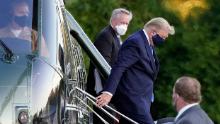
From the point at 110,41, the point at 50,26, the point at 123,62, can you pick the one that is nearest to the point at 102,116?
the point at 123,62

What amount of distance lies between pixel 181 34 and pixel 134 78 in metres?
6.60

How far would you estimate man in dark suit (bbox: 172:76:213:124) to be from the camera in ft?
26.2

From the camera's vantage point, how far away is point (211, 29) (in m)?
16.6

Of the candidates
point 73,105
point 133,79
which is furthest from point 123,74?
point 73,105

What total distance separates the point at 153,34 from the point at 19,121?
111 inches

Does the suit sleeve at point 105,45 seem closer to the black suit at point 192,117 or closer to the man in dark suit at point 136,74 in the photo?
the man in dark suit at point 136,74

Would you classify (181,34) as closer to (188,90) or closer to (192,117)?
(188,90)

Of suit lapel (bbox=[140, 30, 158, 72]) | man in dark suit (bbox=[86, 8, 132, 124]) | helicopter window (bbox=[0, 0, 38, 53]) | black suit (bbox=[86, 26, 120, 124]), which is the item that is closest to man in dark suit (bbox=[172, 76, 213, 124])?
helicopter window (bbox=[0, 0, 38, 53])

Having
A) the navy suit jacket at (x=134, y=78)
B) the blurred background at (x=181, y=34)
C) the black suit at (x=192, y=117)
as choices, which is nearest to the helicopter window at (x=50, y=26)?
the black suit at (x=192, y=117)

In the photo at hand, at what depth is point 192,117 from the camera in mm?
7961

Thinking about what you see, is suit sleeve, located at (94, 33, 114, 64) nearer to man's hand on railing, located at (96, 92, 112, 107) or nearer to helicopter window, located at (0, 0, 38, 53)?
man's hand on railing, located at (96, 92, 112, 107)

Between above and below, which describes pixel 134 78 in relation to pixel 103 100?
above

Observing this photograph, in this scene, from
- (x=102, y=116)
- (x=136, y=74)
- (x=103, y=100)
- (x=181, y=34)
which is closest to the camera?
(x=103, y=100)

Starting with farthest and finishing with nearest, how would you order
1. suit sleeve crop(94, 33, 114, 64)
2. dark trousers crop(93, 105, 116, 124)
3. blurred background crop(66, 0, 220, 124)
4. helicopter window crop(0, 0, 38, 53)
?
blurred background crop(66, 0, 220, 124)
suit sleeve crop(94, 33, 114, 64)
dark trousers crop(93, 105, 116, 124)
helicopter window crop(0, 0, 38, 53)
